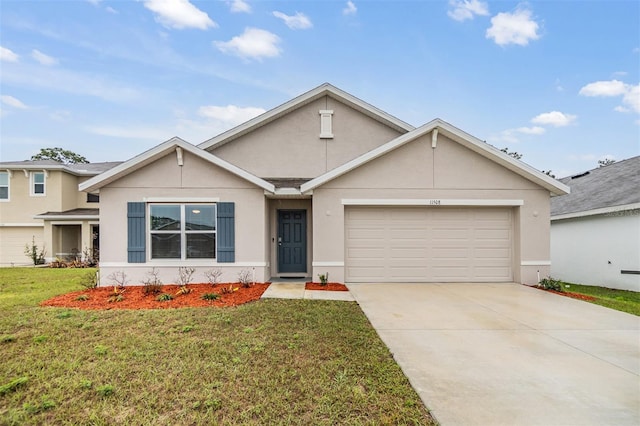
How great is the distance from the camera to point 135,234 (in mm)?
8805

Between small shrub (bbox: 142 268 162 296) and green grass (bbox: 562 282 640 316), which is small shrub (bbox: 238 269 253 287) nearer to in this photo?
small shrub (bbox: 142 268 162 296)

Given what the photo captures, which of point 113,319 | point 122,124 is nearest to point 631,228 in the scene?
point 113,319

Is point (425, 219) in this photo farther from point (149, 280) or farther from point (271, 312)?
point (149, 280)

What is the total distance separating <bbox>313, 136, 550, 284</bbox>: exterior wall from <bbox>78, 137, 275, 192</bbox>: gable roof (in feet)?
8.25

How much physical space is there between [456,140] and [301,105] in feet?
18.5

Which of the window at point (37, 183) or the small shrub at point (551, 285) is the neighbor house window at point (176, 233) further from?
the window at point (37, 183)

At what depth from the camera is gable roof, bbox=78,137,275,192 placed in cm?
859

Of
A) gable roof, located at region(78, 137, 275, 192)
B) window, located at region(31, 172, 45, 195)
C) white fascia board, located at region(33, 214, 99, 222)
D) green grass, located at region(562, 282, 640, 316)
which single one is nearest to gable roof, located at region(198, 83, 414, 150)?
gable roof, located at region(78, 137, 275, 192)

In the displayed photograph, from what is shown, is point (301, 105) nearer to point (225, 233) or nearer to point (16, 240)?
point (225, 233)

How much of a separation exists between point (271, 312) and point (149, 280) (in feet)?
15.4

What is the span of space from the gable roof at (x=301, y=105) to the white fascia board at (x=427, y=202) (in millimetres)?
3574

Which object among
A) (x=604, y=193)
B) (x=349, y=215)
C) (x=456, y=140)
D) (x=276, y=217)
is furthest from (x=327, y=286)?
(x=604, y=193)

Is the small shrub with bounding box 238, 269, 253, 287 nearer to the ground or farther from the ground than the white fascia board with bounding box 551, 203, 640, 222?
nearer to the ground

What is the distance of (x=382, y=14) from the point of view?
42.8ft
